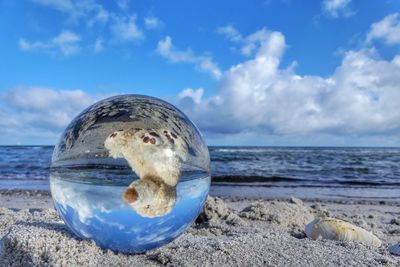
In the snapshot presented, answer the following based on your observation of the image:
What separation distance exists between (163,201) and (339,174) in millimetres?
14978

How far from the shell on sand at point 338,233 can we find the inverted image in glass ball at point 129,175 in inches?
66.1

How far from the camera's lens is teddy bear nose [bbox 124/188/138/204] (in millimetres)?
2525

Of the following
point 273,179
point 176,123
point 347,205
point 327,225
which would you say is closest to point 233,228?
point 327,225

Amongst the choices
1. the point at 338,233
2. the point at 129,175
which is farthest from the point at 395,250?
the point at 129,175

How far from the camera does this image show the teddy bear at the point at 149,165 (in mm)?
2559

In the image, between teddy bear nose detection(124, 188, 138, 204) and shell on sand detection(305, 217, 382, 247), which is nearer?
teddy bear nose detection(124, 188, 138, 204)

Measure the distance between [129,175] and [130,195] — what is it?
121mm

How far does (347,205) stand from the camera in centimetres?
863

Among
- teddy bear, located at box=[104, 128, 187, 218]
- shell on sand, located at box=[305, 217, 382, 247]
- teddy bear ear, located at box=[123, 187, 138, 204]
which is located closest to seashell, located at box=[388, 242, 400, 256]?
shell on sand, located at box=[305, 217, 382, 247]

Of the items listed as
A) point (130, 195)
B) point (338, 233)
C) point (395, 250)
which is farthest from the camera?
point (338, 233)

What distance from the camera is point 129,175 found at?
2.53 metres

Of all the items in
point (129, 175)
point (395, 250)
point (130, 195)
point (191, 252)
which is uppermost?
point (129, 175)

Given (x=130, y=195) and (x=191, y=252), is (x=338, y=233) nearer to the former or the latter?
(x=191, y=252)

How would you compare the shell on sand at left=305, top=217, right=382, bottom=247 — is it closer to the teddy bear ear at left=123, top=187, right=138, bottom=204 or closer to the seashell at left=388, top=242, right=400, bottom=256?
the seashell at left=388, top=242, right=400, bottom=256
